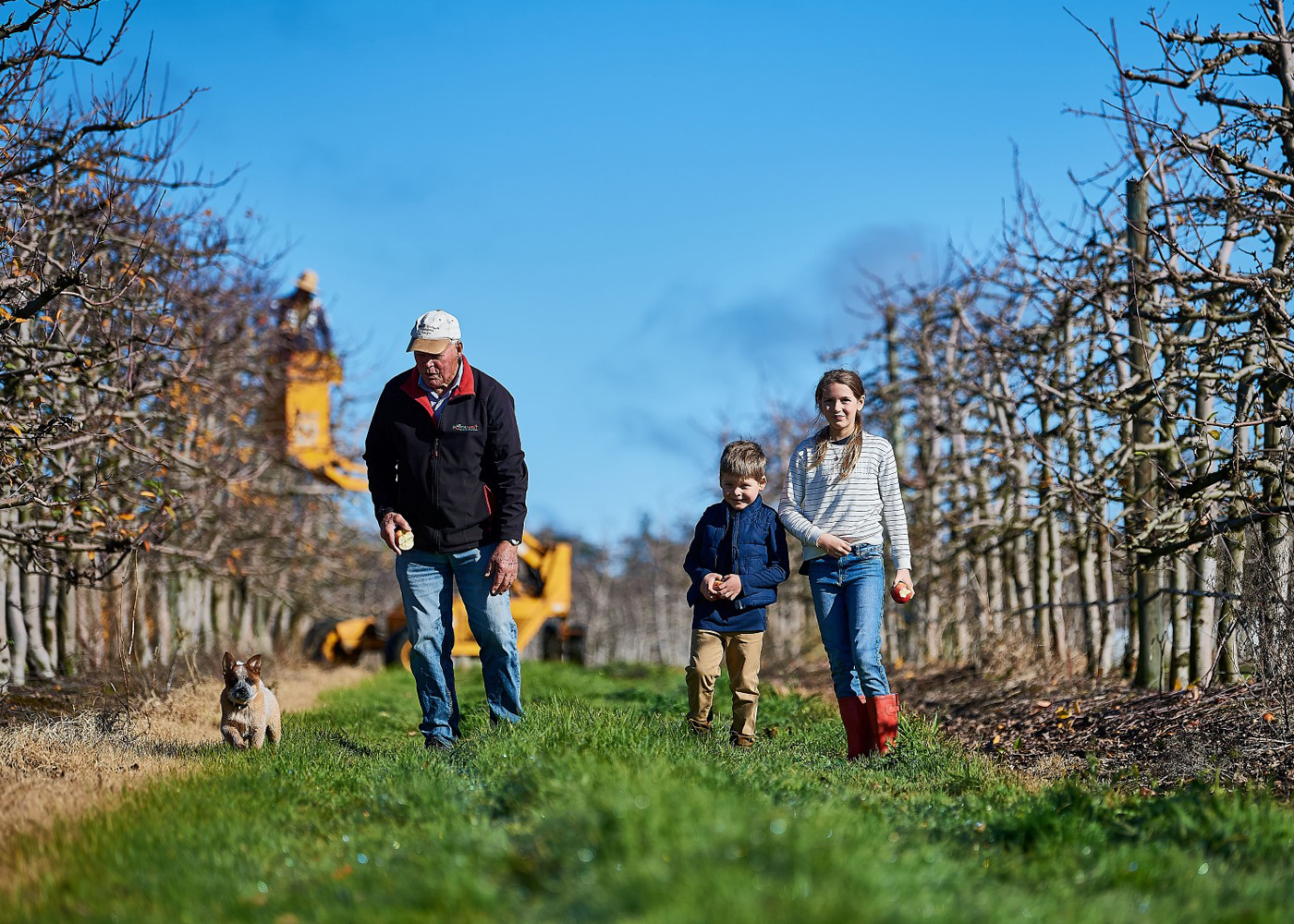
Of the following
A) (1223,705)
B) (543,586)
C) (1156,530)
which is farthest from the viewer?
(543,586)

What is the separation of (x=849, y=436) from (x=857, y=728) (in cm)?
161

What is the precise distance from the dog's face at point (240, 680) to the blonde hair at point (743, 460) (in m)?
2.83

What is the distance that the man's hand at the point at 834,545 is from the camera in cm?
624

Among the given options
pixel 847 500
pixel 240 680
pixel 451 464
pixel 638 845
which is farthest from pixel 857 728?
pixel 638 845

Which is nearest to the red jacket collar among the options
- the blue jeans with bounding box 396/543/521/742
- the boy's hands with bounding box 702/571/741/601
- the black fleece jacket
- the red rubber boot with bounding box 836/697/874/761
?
the black fleece jacket

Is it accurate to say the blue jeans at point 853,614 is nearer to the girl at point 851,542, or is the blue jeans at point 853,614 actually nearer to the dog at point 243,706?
the girl at point 851,542

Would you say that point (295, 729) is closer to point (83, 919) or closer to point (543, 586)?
point (83, 919)

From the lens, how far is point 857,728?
643 cm

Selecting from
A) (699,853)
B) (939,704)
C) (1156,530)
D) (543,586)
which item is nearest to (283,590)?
(543,586)

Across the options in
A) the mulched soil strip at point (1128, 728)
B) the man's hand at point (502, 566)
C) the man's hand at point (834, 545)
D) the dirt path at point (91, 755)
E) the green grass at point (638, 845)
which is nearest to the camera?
the green grass at point (638, 845)

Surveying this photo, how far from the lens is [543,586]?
752 inches

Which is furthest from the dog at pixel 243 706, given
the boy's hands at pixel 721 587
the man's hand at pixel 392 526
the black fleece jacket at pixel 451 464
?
the boy's hands at pixel 721 587

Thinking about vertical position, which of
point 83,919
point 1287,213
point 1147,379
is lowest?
→ point 83,919

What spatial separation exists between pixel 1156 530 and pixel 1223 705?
1525mm
